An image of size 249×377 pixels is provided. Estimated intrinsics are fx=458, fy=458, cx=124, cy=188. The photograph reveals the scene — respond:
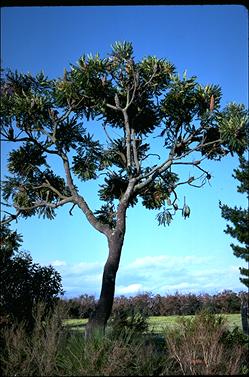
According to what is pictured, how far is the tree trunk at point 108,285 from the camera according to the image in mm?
9547

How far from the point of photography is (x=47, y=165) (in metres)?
13.5

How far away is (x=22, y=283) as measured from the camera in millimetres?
10523

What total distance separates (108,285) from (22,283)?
2024mm

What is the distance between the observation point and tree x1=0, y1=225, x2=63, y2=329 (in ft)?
32.5

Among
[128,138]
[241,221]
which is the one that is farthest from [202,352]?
[241,221]

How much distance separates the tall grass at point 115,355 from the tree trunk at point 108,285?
278 cm

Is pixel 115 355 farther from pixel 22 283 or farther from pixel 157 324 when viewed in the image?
pixel 157 324

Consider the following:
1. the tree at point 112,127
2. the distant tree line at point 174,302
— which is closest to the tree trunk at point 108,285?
the tree at point 112,127

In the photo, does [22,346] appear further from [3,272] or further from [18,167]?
[18,167]

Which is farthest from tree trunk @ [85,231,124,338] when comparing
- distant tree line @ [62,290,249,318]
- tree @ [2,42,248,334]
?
distant tree line @ [62,290,249,318]

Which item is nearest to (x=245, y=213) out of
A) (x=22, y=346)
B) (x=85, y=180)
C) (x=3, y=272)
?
(x=85, y=180)

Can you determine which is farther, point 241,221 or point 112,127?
point 241,221

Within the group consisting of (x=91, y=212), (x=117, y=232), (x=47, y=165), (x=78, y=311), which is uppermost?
(x=47, y=165)

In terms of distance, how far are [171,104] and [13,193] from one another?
5.19 metres
